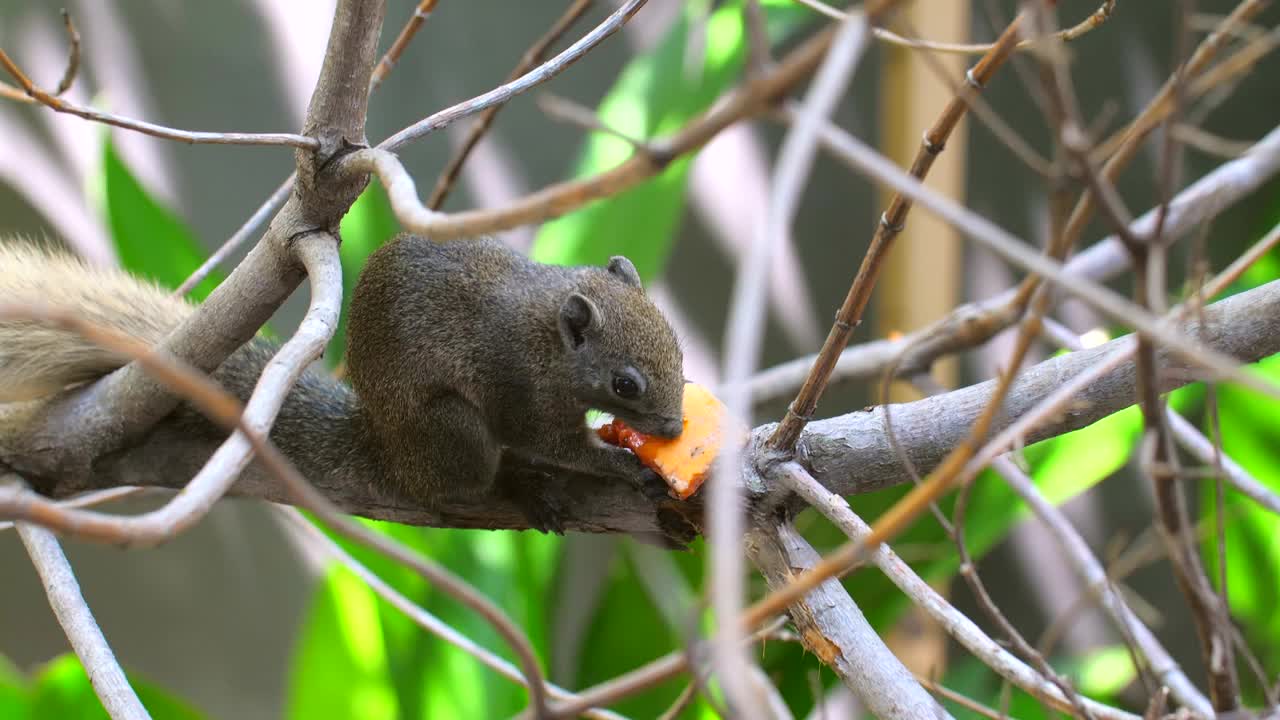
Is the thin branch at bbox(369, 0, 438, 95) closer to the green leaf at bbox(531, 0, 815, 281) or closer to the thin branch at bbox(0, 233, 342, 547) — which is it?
the thin branch at bbox(0, 233, 342, 547)

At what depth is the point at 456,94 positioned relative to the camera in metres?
2.02

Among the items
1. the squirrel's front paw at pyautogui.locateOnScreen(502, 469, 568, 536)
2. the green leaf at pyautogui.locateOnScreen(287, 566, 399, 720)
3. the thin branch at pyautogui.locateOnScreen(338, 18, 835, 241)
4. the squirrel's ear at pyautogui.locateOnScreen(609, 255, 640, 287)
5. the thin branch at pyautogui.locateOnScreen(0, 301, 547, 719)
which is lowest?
the green leaf at pyautogui.locateOnScreen(287, 566, 399, 720)

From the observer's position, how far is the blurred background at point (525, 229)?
63.5 inches

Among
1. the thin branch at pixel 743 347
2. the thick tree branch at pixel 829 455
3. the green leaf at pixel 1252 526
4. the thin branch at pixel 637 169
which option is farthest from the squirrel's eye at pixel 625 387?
the green leaf at pixel 1252 526

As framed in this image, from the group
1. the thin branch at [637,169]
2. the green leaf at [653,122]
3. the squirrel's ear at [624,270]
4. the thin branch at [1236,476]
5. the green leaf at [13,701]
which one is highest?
the green leaf at [653,122]

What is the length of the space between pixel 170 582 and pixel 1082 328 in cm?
205

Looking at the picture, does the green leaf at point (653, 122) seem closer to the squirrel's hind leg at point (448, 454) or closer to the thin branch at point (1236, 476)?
the squirrel's hind leg at point (448, 454)

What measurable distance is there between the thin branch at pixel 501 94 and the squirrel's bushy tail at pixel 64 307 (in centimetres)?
41

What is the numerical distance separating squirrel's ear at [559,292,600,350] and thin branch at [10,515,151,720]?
20.6 inches

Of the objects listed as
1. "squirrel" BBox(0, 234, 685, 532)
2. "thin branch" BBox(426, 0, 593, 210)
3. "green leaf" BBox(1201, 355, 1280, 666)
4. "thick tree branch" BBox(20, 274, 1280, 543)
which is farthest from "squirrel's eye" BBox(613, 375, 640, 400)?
"green leaf" BBox(1201, 355, 1280, 666)

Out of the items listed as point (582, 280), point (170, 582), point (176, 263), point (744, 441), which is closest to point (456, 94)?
point (176, 263)

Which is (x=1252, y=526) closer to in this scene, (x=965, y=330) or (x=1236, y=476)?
(x=1236, y=476)

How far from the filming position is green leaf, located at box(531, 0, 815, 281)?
1.59 m

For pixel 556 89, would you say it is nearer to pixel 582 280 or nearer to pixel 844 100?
pixel 844 100
